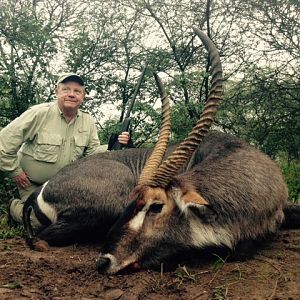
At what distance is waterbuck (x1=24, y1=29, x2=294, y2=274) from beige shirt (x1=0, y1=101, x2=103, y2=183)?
78 centimetres

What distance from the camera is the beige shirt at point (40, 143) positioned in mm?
5375

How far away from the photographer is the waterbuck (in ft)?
11.9

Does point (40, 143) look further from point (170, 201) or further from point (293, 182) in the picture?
point (293, 182)

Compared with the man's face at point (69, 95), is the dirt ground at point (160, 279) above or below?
below

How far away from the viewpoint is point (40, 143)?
18.2ft

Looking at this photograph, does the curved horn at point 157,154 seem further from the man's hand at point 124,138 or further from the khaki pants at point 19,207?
the khaki pants at point 19,207

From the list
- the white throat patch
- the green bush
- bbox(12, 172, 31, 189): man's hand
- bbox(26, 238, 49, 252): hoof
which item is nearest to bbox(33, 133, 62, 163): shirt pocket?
bbox(12, 172, 31, 189): man's hand

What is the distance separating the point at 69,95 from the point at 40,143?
2.37ft

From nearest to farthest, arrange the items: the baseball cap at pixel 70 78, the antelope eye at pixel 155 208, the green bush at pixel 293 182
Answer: the antelope eye at pixel 155 208, the baseball cap at pixel 70 78, the green bush at pixel 293 182

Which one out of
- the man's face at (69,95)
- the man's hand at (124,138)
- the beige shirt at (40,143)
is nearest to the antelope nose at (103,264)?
the beige shirt at (40,143)

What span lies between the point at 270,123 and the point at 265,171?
4644 millimetres

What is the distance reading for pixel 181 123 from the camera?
8.22 m

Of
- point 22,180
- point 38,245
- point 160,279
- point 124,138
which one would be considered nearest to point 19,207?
point 22,180

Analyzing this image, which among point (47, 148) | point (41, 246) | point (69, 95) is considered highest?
point (69, 95)
